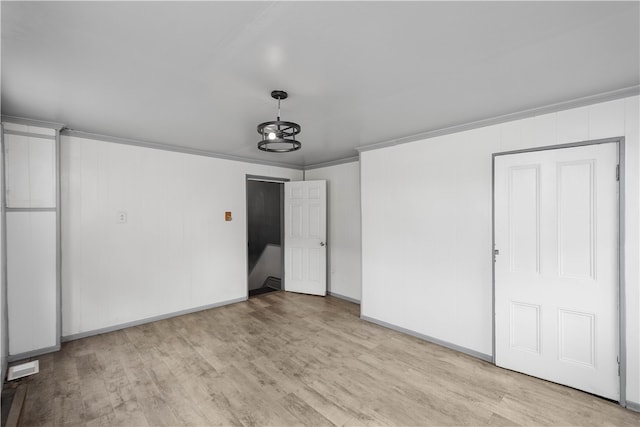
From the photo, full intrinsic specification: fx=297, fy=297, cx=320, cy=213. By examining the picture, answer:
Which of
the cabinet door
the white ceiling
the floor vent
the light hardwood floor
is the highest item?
the white ceiling

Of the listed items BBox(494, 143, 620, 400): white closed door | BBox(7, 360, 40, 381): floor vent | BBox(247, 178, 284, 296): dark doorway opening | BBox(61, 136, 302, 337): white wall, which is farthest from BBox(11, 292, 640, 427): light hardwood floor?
BBox(247, 178, 284, 296): dark doorway opening

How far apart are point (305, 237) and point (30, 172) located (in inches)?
144

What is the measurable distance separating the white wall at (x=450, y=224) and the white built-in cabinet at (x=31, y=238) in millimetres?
3550

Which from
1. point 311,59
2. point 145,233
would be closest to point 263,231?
point 145,233

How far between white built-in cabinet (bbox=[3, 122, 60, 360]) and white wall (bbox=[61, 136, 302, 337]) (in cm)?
29

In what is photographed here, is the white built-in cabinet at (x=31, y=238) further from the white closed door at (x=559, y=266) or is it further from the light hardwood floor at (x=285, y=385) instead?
the white closed door at (x=559, y=266)

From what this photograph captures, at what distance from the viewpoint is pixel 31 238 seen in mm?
3000

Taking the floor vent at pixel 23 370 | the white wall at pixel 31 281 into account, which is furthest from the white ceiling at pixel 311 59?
the floor vent at pixel 23 370

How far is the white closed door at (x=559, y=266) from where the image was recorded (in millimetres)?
2352

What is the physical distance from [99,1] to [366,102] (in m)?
1.83

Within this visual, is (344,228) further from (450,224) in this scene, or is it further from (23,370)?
(23,370)

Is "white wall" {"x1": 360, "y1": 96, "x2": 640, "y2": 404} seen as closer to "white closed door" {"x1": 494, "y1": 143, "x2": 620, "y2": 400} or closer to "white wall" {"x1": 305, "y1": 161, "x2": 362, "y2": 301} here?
"white closed door" {"x1": 494, "y1": 143, "x2": 620, "y2": 400}

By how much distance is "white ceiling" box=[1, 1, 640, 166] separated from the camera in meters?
1.41

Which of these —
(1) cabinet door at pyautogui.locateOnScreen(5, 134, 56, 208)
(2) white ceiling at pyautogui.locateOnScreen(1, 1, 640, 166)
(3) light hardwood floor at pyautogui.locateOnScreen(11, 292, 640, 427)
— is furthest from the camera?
(1) cabinet door at pyautogui.locateOnScreen(5, 134, 56, 208)
